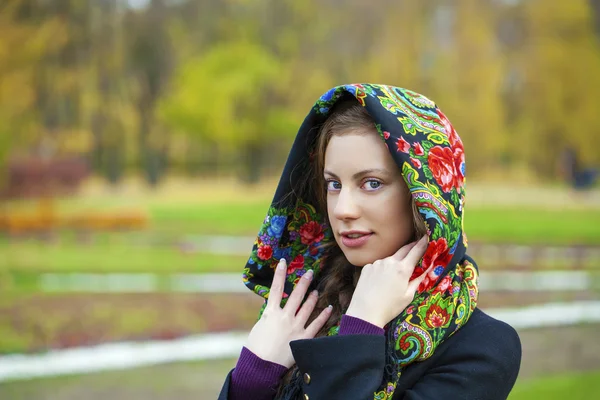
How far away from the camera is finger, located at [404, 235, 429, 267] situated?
5.20 ft

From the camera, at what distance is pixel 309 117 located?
1.78 m

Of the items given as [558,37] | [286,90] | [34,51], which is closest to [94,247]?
[34,51]

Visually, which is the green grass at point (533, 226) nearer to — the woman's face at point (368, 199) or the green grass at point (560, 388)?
the green grass at point (560, 388)

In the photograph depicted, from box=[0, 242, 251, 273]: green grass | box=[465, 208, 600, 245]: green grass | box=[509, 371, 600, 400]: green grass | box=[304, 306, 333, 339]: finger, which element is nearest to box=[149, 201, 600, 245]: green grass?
box=[465, 208, 600, 245]: green grass

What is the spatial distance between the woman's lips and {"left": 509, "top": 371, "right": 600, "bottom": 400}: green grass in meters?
3.85

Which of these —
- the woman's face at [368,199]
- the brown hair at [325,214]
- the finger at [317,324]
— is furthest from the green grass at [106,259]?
the woman's face at [368,199]

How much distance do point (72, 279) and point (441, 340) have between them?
29.9 ft

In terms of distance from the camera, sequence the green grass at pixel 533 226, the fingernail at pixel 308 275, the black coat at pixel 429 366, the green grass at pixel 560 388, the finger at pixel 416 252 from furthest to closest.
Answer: the green grass at pixel 533 226 → the green grass at pixel 560 388 → the fingernail at pixel 308 275 → the finger at pixel 416 252 → the black coat at pixel 429 366

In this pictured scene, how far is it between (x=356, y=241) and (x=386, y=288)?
16 centimetres

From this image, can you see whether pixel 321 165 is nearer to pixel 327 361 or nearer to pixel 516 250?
pixel 327 361

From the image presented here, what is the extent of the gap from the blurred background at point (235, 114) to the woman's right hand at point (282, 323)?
29.1 ft

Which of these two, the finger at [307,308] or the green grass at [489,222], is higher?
the finger at [307,308]

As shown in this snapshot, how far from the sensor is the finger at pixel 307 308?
175cm

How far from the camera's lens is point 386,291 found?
5.02ft
